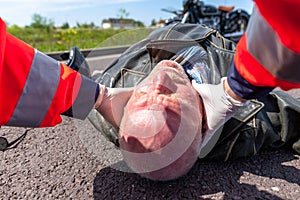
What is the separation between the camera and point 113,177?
3.36 feet

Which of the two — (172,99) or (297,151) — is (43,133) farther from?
(297,151)

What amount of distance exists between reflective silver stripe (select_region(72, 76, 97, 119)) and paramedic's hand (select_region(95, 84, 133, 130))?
31 millimetres

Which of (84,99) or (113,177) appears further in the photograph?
(113,177)

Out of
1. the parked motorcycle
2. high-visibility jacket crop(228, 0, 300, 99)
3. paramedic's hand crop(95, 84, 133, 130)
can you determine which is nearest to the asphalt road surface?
paramedic's hand crop(95, 84, 133, 130)

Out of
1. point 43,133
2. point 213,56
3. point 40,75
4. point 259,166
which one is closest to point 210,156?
point 259,166

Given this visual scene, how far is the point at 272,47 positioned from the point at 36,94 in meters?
0.60

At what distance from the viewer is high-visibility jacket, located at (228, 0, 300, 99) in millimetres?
497

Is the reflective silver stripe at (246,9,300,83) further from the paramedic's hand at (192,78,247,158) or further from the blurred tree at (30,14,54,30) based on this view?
the blurred tree at (30,14,54,30)

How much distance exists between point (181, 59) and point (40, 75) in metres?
0.56

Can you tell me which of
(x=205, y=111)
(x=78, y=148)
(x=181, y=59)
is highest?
(x=181, y=59)

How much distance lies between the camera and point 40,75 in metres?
0.79

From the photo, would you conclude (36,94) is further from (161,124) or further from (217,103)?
(217,103)

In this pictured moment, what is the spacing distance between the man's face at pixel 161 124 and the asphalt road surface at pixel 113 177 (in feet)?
0.55

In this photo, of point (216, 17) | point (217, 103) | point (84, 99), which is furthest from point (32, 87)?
point (216, 17)
